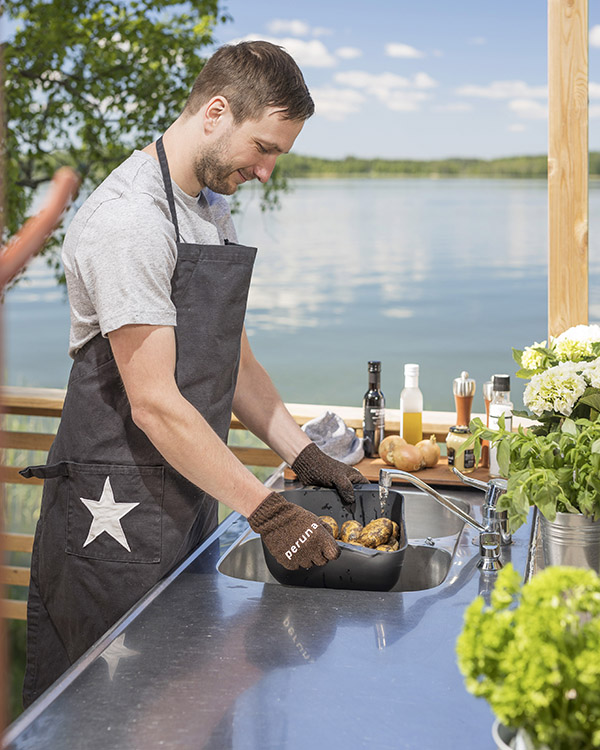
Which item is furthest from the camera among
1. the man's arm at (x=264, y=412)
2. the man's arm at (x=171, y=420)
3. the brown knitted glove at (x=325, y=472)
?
the man's arm at (x=264, y=412)

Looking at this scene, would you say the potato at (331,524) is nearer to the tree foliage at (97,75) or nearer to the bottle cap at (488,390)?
the bottle cap at (488,390)

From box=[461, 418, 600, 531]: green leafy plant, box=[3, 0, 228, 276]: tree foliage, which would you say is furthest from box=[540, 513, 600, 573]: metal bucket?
box=[3, 0, 228, 276]: tree foliage

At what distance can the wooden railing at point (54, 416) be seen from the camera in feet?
8.33

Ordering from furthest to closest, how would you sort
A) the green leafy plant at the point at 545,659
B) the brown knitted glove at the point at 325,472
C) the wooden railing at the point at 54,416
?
the wooden railing at the point at 54,416, the brown knitted glove at the point at 325,472, the green leafy plant at the point at 545,659

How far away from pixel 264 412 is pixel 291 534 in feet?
1.84

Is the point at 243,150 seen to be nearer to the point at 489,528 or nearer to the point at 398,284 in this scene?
the point at 489,528

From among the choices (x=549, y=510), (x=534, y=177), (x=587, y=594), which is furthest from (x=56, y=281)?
(x=534, y=177)

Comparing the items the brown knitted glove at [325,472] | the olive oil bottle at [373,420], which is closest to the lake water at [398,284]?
the olive oil bottle at [373,420]

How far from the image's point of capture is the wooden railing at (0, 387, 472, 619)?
2539 mm

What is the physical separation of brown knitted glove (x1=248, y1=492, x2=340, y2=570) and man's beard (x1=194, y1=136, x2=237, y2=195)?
600 mm

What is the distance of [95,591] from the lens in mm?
1580

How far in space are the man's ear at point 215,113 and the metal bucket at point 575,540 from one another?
898 millimetres

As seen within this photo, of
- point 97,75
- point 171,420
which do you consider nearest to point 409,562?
point 171,420

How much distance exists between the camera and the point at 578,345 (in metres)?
1.52
